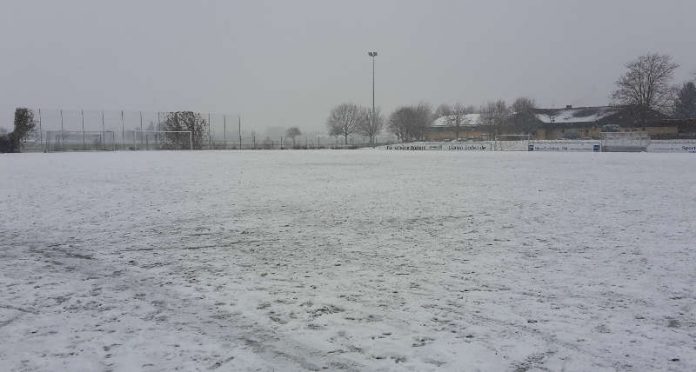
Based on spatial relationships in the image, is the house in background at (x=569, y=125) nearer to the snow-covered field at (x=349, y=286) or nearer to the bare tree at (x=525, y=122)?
the bare tree at (x=525, y=122)

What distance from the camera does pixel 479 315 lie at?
4.93m

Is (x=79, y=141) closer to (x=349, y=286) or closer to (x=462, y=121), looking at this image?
(x=349, y=286)

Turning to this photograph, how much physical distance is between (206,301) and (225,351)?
4.37 feet

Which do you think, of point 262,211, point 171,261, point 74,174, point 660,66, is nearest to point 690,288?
point 171,261

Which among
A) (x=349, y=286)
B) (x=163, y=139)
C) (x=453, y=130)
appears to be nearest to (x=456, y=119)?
(x=453, y=130)

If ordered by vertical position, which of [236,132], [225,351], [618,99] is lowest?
[225,351]

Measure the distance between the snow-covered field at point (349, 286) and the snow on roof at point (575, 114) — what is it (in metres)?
90.4

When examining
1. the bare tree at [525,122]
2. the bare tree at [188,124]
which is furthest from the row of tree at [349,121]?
the bare tree at [188,124]

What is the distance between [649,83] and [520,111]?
2243 cm

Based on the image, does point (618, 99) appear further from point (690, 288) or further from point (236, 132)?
point (690, 288)

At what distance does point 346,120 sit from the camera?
103188 millimetres

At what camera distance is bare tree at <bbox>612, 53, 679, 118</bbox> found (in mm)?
80000

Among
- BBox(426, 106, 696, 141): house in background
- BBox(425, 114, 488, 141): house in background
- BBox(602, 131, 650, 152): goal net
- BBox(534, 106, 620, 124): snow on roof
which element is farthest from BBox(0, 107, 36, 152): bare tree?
BBox(534, 106, 620, 124): snow on roof

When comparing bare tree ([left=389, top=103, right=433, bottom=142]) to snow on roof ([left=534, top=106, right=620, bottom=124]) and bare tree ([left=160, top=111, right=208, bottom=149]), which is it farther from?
bare tree ([left=160, top=111, right=208, bottom=149])
